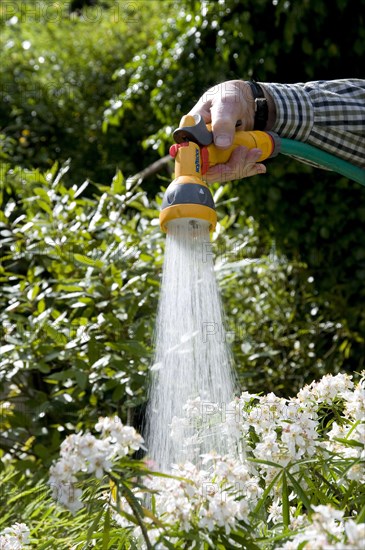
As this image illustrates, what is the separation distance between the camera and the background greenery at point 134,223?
10.1 ft

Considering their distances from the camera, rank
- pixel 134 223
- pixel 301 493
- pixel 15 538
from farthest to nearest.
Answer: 1. pixel 134 223
2. pixel 15 538
3. pixel 301 493

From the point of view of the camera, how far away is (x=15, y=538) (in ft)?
5.73

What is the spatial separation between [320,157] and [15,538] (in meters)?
1.12

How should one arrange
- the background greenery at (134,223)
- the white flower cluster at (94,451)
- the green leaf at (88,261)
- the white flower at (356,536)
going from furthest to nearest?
the background greenery at (134,223) → the green leaf at (88,261) → the white flower cluster at (94,451) → the white flower at (356,536)

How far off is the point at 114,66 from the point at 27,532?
5.00 meters

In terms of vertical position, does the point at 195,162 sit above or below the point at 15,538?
above

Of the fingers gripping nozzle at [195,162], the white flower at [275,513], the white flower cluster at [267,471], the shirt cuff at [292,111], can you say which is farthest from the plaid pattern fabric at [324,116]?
the white flower at [275,513]

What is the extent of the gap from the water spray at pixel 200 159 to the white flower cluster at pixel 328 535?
647mm

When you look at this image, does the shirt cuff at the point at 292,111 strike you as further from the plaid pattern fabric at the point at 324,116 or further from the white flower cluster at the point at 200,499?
the white flower cluster at the point at 200,499

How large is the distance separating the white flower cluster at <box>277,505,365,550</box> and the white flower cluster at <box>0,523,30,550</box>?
61 cm

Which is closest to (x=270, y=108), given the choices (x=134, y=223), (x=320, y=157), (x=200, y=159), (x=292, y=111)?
(x=292, y=111)

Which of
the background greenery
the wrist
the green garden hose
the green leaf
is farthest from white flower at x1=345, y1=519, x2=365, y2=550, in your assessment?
the green leaf

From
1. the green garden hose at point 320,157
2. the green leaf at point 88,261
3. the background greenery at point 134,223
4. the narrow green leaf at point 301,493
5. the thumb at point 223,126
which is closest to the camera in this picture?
the narrow green leaf at point 301,493

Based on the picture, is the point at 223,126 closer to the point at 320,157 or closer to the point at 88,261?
the point at 320,157
